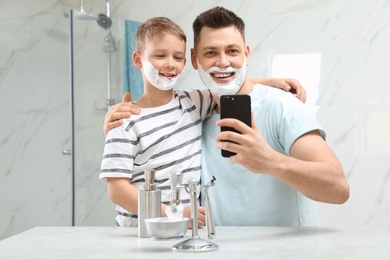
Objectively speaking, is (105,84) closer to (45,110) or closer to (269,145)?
(45,110)

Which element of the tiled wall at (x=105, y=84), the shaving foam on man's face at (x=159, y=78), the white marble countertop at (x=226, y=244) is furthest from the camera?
the tiled wall at (x=105, y=84)

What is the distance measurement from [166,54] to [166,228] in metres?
0.54

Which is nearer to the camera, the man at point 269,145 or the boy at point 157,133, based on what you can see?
the man at point 269,145

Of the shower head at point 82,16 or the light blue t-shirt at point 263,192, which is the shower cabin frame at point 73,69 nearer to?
the shower head at point 82,16

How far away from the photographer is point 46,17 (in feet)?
9.04

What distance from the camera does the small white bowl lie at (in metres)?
0.95

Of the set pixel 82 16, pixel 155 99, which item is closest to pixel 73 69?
pixel 82 16

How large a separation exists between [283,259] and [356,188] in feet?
5.85

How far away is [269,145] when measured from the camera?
3.98ft

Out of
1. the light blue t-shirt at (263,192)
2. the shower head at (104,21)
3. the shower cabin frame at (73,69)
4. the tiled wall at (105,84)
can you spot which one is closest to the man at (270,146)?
the light blue t-shirt at (263,192)

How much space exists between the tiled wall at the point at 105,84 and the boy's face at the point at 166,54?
54.1 inches

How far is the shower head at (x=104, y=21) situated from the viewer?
2768mm

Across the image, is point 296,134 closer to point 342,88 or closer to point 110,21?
point 342,88

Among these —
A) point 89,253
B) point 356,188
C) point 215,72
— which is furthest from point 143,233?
point 356,188
